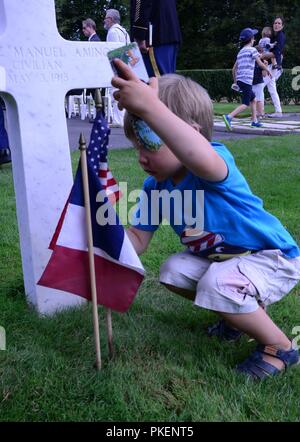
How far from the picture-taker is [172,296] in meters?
2.71

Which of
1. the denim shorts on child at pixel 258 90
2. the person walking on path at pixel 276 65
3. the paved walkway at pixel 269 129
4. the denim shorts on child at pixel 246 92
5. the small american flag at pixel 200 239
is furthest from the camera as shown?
the person walking on path at pixel 276 65

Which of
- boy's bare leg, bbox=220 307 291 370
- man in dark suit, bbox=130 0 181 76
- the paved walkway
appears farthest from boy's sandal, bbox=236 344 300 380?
the paved walkway

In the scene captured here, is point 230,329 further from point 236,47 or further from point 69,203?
point 236,47

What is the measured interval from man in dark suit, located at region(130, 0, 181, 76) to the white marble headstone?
11.6 feet

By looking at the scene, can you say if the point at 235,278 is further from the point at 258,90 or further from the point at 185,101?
the point at 258,90

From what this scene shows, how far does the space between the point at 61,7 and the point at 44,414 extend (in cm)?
3922

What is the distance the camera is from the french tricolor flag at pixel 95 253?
1.90 meters

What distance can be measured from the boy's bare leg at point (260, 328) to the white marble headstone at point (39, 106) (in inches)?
35.8

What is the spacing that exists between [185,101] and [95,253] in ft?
2.04

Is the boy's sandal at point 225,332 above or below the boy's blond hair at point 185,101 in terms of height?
below

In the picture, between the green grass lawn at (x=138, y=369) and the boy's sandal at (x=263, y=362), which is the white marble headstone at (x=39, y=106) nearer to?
the green grass lawn at (x=138, y=369)

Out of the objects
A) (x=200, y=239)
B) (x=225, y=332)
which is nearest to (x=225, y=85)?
(x=225, y=332)

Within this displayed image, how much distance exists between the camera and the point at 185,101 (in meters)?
1.84

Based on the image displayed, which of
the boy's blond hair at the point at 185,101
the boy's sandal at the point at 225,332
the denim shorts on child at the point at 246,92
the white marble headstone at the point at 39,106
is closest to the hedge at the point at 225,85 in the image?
the denim shorts on child at the point at 246,92
